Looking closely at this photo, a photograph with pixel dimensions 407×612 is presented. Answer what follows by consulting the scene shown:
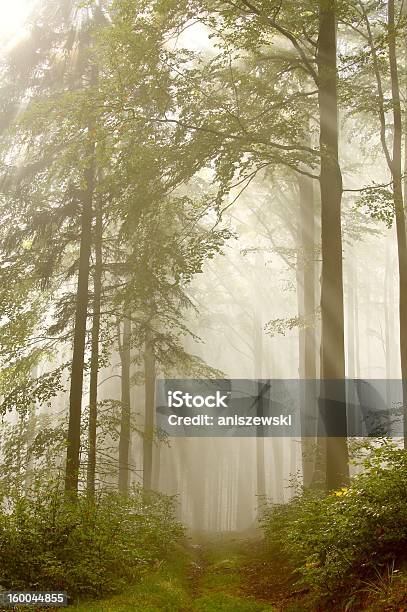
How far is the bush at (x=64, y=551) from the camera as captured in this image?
7.56m

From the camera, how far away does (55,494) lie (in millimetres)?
8125

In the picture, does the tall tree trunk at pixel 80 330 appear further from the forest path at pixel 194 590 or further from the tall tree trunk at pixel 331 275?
the tall tree trunk at pixel 331 275

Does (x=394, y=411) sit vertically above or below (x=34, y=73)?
below

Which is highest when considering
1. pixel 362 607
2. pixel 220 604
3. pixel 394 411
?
pixel 394 411

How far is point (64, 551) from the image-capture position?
8.03m

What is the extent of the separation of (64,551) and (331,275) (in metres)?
6.68

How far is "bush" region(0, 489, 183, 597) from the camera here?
24.8 feet

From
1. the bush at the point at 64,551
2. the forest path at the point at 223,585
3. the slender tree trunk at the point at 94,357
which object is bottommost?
the forest path at the point at 223,585

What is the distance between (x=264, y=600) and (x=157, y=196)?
739cm

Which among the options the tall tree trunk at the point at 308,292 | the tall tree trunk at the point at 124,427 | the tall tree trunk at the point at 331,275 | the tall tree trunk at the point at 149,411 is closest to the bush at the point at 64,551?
the tall tree trunk at the point at 331,275

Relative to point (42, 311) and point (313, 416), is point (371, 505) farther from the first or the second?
point (313, 416)

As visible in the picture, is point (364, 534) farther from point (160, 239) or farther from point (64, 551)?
point (160, 239)

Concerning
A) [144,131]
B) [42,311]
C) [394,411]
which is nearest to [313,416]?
[394,411]

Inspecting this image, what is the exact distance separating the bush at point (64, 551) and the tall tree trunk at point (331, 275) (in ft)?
13.1
